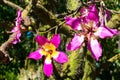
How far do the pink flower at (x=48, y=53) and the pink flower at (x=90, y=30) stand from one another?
0.16 feet

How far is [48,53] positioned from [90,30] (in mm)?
181

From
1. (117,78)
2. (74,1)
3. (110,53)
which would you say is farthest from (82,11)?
(117,78)

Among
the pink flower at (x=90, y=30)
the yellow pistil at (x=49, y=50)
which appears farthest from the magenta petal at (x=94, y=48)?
the yellow pistil at (x=49, y=50)

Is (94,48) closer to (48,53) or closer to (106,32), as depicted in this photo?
(106,32)

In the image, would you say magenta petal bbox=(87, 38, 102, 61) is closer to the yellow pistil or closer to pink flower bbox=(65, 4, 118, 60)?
pink flower bbox=(65, 4, 118, 60)

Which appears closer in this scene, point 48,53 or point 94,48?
point 94,48

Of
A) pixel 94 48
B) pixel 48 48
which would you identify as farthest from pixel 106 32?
pixel 48 48

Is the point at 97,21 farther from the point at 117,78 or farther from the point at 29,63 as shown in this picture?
the point at 117,78

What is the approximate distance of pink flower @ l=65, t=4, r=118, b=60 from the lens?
1481mm

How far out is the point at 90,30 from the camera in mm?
1577

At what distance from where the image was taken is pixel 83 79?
217 centimetres

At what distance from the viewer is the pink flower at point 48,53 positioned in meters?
1.51

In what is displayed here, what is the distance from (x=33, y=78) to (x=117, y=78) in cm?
393

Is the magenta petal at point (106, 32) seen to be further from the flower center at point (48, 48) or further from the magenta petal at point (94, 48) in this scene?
the flower center at point (48, 48)
